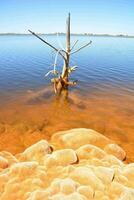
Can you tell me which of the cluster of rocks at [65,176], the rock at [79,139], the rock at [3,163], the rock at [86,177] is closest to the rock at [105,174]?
the cluster of rocks at [65,176]

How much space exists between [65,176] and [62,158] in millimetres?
892

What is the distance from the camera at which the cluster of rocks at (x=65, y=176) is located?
5.66 metres

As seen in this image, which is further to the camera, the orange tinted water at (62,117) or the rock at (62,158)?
the orange tinted water at (62,117)

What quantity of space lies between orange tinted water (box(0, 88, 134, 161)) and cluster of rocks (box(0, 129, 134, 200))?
1723 millimetres

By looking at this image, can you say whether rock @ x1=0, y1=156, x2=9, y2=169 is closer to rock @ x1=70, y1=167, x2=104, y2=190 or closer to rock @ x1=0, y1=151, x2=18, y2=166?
rock @ x1=0, y1=151, x2=18, y2=166

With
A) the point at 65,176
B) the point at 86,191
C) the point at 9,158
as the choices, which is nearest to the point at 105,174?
the point at 86,191

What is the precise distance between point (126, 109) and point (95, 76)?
10.4 meters

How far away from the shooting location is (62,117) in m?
13.0

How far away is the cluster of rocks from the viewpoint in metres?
5.66

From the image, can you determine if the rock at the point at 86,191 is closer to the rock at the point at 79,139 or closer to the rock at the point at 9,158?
the rock at the point at 9,158

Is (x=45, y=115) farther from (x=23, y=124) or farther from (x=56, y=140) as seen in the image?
(x=56, y=140)

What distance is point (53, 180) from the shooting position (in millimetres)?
6164

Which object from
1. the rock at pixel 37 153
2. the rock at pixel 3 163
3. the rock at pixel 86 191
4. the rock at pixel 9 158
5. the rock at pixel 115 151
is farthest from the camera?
the rock at pixel 115 151

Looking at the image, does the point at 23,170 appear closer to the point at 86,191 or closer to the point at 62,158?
the point at 62,158
